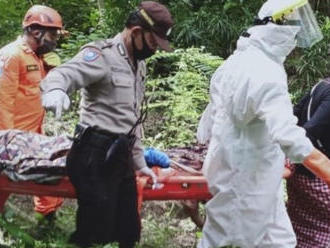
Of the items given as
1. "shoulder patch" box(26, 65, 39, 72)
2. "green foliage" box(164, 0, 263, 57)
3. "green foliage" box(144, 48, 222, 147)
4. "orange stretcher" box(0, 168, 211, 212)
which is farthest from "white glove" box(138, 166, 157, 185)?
"green foliage" box(164, 0, 263, 57)

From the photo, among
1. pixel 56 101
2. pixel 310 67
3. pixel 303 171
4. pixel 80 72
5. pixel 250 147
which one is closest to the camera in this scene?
pixel 56 101

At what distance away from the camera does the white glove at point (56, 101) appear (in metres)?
2.80

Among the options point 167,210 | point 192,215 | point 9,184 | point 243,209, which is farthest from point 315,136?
point 167,210

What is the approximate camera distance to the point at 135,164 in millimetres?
3912

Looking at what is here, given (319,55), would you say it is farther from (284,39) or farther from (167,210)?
(284,39)

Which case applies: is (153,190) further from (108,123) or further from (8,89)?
(8,89)

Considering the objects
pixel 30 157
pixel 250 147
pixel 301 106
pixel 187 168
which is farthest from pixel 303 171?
pixel 30 157

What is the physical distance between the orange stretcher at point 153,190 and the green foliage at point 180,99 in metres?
2.36

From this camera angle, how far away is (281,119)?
2.97 metres

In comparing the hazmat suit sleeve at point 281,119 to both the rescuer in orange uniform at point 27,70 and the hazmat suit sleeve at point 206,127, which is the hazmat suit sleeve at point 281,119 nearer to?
the hazmat suit sleeve at point 206,127

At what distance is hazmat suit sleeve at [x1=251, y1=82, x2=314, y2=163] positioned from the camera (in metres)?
2.93

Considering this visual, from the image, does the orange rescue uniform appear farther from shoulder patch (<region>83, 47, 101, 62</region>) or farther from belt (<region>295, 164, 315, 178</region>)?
belt (<region>295, 164, 315, 178</region>)

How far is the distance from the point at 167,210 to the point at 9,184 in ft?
6.68

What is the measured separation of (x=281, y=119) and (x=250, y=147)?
0.47 meters
